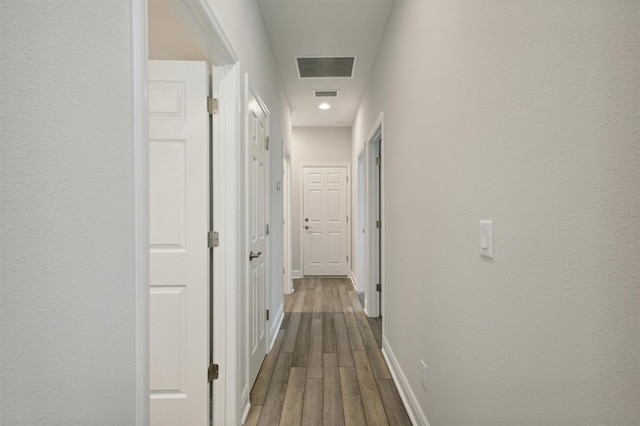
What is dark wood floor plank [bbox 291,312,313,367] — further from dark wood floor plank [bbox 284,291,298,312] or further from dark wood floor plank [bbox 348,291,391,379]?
dark wood floor plank [bbox 348,291,391,379]

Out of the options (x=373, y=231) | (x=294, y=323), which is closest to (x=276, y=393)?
(x=294, y=323)

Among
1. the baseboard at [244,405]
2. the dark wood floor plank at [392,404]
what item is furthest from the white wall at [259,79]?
the dark wood floor plank at [392,404]

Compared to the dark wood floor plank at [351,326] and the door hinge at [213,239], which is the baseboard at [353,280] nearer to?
the dark wood floor plank at [351,326]

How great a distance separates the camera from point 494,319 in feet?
3.59

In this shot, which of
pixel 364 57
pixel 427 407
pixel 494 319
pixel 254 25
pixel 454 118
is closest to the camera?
pixel 494 319

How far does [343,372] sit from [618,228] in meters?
2.27

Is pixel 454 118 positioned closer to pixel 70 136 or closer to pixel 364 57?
pixel 70 136

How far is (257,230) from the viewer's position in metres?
2.51

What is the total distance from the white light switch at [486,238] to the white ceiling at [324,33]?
2.07 meters

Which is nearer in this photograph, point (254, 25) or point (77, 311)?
point (77, 311)

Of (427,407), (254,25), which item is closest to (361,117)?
(254,25)

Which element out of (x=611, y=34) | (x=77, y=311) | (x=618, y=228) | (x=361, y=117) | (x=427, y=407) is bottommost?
(x=427, y=407)

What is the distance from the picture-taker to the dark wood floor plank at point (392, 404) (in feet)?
6.48

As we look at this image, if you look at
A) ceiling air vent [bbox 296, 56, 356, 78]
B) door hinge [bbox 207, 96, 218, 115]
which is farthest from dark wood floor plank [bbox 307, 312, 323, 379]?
ceiling air vent [bbox 296, 56, 356, 78]
